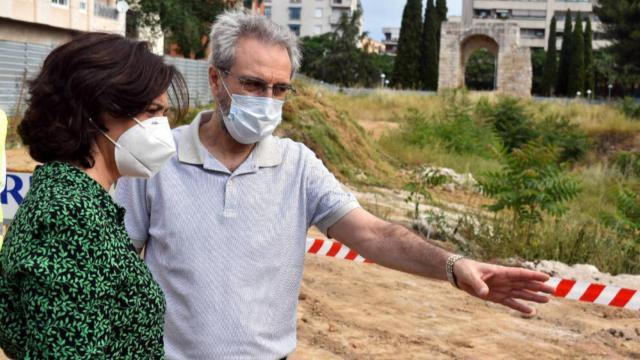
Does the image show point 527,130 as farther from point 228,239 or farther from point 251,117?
point 228,239

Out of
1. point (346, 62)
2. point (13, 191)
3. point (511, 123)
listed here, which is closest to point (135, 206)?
point (13, 191)

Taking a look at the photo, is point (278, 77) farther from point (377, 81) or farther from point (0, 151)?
point (377, 81)

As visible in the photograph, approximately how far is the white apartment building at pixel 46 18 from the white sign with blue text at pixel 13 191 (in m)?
20.5

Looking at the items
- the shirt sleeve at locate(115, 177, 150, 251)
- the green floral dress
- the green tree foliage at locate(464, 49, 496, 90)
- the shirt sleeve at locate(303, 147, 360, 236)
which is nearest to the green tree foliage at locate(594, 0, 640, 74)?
the green tree foliage at locate(464, 49, 496, 90)

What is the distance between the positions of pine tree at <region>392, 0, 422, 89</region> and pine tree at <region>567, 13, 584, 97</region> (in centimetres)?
1106

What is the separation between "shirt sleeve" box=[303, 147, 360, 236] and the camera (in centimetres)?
305

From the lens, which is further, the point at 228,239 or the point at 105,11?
the point at 105,11

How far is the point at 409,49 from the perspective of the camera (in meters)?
57.5

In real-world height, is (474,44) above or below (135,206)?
above

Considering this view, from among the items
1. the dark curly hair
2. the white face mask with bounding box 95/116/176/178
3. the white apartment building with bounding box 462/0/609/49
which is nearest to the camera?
the dark curly hair

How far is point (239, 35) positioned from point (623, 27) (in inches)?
1659

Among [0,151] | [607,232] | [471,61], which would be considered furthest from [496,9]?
[0,151]

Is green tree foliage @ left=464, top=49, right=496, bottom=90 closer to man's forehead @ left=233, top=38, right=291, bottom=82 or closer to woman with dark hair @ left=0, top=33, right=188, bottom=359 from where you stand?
man's forehead @ left=233, top=38, right=291, bottom=82

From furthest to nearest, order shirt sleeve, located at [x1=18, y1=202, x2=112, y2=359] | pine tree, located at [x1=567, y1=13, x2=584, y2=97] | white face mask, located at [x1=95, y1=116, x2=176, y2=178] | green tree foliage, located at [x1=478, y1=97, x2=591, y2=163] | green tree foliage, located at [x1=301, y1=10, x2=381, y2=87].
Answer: green tree foliage, located at [x1=301, y1=10, x2=381, y2=87]
pine tree, located at [x1=567, y1=13, x2=584, y2=97]
green tree foliage, located at [x1=478, y1=97, x2=591, y2=163]
white face mask, located at [x1=95, y1=116, x2=176, y2=178]
shirt sleeve, located at [x1=18, y1=202, x2=112, y2=359]
